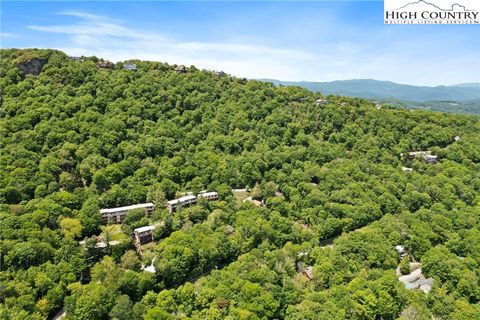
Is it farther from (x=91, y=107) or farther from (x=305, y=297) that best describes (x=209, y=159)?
(x=305, y=297)

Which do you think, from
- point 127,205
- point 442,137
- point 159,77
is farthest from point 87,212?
point 442,137

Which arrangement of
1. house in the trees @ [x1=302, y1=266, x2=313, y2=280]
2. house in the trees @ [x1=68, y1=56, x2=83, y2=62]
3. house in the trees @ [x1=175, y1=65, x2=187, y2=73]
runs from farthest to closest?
house in the trees @ [x1=175, y1=65, x2=187, y2=73] < house in the trees @ [x1=68, y1=56, x2=83, y2=62] < house in the trees @ [x1=302, y1=266, x2=313, y2=280]

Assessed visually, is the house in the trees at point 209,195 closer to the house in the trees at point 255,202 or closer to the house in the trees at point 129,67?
the house in the trees at point 255,202

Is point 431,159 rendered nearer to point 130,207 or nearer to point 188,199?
point 188,199

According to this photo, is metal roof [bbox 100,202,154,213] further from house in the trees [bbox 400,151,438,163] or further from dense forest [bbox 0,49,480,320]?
house in the trees [bbox 400,151,438,163]

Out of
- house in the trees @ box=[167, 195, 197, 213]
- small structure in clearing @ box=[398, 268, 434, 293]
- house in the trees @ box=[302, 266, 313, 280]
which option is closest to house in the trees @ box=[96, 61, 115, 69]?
house in the trees @ box=[167, 195, 197, 213]

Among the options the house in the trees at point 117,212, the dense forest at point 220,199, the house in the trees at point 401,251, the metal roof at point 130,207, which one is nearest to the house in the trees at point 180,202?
the dense forest at point 220,199
